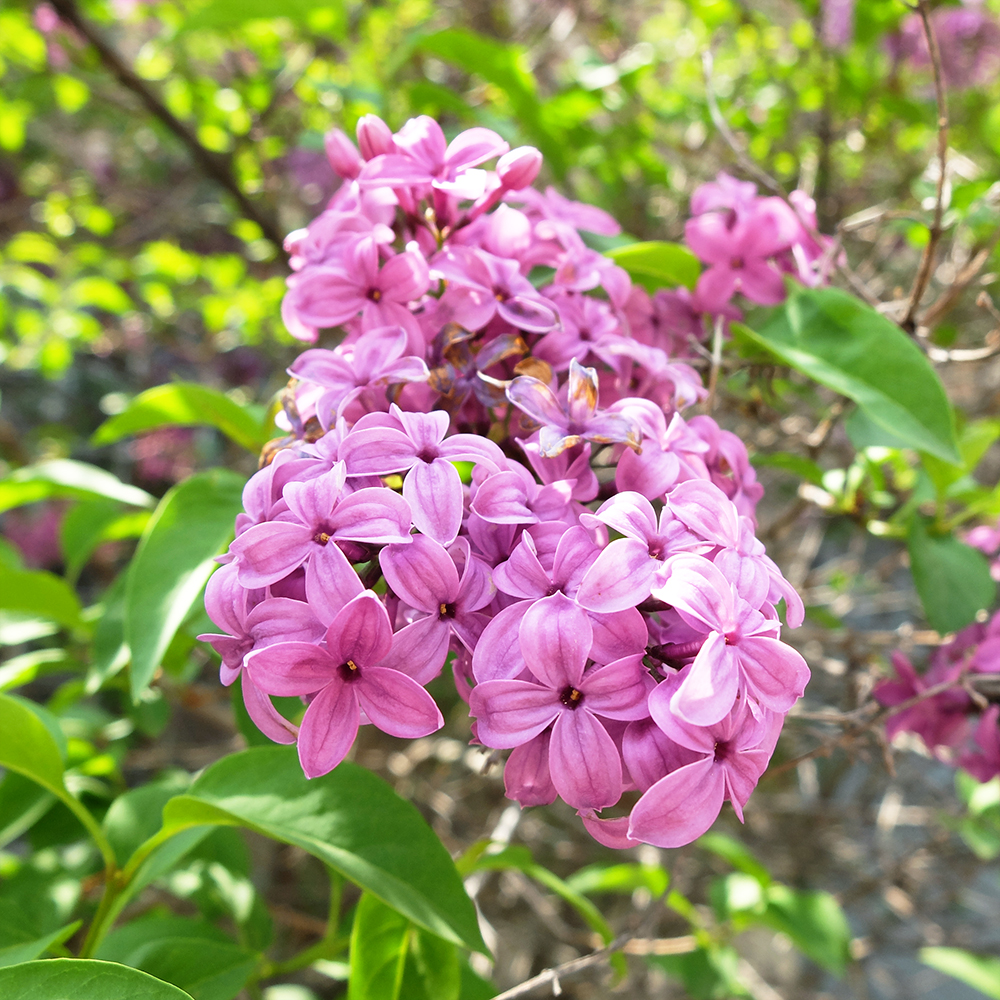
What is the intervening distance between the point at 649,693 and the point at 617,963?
1.66 ft

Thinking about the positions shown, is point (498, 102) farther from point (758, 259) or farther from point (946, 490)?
point (946, 490)

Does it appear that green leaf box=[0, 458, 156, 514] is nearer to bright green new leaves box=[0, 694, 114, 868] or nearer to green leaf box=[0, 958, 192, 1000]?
bright green new leaves box=[0, 694, 114, 868]

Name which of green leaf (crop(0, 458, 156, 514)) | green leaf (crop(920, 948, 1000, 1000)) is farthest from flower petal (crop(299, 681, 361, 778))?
green leaf (crop(920, 948, 1000, 1000))

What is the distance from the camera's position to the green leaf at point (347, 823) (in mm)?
506

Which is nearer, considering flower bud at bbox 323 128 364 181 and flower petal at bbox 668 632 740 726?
flower petal at bbox 668 632 740 726

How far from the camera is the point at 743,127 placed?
1.31 meters

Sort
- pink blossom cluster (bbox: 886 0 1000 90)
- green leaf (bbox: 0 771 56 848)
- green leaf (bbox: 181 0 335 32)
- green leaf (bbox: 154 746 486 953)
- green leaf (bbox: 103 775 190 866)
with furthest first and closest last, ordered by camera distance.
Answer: pink blossom cluster (bbox: 886 0 1000 90)
green leaf (bbox: 181 0 335 32)
green leaf (bbox: 0 771 56 848)
green leaf (bbox: 103 775 190 866)
green leaf (bbox: 154 746 486 953)

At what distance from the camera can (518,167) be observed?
61 cm

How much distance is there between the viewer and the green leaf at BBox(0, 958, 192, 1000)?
42 centimetres

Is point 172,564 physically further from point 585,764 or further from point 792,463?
point 792,463

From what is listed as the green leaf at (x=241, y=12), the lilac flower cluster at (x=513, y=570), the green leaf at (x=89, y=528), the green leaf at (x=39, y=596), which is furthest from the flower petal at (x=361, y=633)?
the green leaf at (x=241, y=12)

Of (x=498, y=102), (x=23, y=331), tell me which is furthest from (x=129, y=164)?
(x=498, y=102)

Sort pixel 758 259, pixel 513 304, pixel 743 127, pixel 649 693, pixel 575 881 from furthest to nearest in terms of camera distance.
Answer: pixel 743 127, pixel 575 881, pixel 758 259, pixel 513 304, pixel 649 693

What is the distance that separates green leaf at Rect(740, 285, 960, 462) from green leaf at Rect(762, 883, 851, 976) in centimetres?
78
